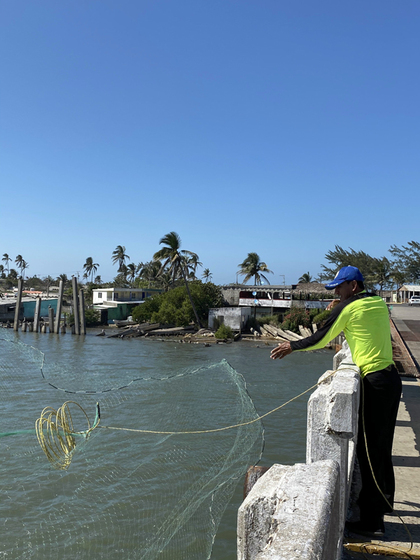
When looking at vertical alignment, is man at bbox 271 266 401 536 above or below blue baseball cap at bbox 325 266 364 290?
below

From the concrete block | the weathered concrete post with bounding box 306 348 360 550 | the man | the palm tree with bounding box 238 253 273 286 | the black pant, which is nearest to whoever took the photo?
the concrete block

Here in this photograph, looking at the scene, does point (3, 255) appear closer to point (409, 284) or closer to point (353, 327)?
point (409, 284)

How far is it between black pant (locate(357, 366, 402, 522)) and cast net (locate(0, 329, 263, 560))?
1520 mm

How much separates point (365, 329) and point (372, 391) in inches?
21.2

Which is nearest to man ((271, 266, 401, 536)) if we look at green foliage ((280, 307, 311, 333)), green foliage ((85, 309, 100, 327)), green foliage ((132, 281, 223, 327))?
green foliage ((280, 307, 311, 333))

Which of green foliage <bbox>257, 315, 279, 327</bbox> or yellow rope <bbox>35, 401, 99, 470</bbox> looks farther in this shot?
green foliage <bbox>257, 315, 279, 327</bbox>

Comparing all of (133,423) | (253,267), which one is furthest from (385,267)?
(133,423)

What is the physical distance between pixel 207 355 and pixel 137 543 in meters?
27.0

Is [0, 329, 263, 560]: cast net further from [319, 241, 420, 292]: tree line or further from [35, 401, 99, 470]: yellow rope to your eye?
[319, 241, 420, 292]: tree line

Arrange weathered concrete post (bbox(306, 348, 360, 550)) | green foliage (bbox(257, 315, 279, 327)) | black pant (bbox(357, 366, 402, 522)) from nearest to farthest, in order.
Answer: weathered concrete post (bbox(306, 348, 360, 550)) < black pant (bbox(357, 366, 402, 522)) < green foliage (bbox(257, 315, 279, 327))

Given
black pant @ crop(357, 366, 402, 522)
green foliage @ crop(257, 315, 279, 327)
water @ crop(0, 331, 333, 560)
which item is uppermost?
black pant @ crop(357, 366, 402, 522)

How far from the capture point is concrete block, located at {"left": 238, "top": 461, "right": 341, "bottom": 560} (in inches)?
68.3

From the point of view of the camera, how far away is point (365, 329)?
13.8ft

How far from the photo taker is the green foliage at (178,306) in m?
48.9
